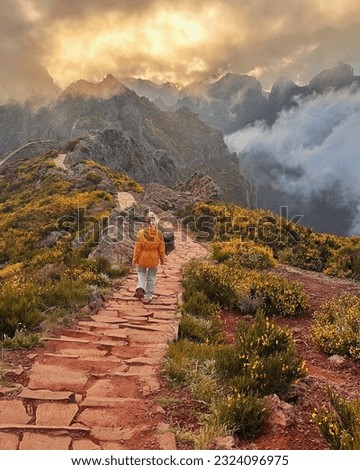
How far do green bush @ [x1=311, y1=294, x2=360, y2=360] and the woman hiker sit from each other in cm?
398

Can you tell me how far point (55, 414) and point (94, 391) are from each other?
0.69m

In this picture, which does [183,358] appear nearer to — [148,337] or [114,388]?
[114,388]

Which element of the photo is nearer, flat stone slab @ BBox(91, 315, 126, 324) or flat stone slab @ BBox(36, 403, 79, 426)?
flat stone slab @ BBox(36, 403, 79, 426)

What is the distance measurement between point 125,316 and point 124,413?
4.10 m

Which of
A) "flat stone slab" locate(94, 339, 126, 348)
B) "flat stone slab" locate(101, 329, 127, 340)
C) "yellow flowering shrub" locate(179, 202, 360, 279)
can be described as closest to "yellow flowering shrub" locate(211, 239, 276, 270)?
"yellow flowering shrub" locate(179, 202, 360, 279)

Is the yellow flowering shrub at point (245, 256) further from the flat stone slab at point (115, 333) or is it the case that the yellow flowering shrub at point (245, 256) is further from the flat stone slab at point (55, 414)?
the flat stone slab at point (55, 414)

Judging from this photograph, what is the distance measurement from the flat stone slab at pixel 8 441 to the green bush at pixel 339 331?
5240 mm

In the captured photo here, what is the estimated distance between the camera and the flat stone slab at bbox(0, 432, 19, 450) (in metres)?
4.04

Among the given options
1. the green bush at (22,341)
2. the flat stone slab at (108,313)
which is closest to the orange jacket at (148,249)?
the flat stone slab at (108,313)

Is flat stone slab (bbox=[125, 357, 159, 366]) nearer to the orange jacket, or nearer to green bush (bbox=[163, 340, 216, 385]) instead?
green bush (bbox=[163, 340, 216, 385])

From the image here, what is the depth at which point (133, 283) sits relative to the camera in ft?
39.9

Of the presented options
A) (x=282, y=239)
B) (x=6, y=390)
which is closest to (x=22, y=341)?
(x=6, y=390)

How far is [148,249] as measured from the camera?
10883mm
